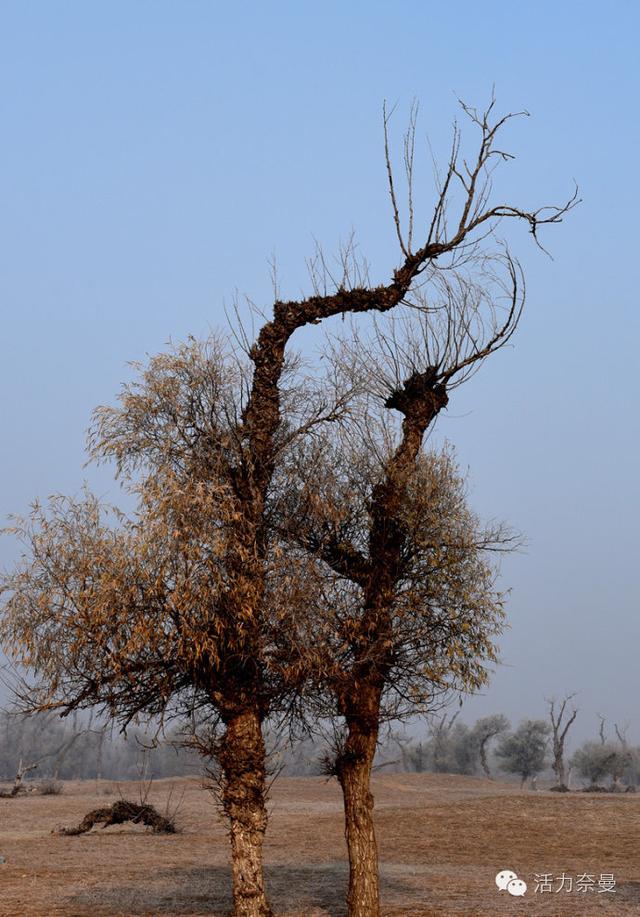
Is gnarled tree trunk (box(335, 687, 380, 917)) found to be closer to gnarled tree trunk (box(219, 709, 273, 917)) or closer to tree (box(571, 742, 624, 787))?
gnarled tree trunk (box(219, 709, 273, 917))

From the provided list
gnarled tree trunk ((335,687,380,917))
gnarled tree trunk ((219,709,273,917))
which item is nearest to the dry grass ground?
gnarled tree trunk ((335,687,380,917))

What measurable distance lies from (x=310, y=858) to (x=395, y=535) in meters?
13.6

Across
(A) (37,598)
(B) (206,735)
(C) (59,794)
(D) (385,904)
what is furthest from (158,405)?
(C) (59,794)

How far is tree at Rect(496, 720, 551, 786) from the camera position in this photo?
7862 cm

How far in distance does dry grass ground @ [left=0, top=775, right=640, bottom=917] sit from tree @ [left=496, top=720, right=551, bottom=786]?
117 ft

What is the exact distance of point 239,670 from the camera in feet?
53.3

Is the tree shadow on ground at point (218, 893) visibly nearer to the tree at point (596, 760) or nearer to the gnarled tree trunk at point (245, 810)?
the gnarled tree trunk at point (245, 810)

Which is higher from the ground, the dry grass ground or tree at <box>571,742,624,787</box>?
tree at <box>571,742,624,787</box>

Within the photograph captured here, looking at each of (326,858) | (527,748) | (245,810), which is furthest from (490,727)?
(245,810)

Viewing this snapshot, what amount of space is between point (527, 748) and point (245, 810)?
2640 inches

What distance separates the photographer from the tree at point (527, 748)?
78.6m

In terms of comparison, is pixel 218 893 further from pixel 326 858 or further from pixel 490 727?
pixel 490 727

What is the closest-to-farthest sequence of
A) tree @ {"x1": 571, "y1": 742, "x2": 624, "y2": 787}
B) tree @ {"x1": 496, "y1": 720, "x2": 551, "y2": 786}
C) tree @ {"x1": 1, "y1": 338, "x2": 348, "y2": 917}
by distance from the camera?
tree @ {"x1": 1, "y1": 338, "x2": 348, "y2": 917}, tree @ {"x1": 571, "y1": 742, "x2": 624, "y2": 787}, tree @ {"x1": 496, "y1": 720, "x2": 551, "y2": 786}

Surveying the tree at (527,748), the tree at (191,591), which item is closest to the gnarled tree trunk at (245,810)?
the tree at (191,591)
